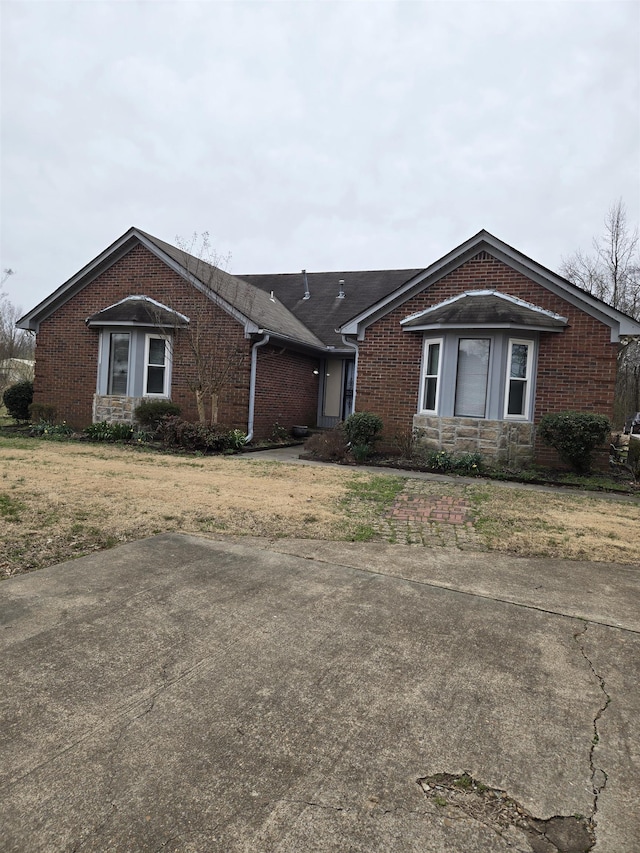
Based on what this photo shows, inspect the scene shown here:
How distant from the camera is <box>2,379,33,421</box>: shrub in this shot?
16859 mm

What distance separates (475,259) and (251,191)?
28127mm

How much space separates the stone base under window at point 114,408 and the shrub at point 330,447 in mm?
5394

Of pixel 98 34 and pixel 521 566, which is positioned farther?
pixel 98 34

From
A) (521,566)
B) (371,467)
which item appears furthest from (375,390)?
(521,566)

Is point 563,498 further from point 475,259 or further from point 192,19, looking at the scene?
point 192,19

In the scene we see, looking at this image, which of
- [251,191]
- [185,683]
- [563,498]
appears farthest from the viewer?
[251,191]

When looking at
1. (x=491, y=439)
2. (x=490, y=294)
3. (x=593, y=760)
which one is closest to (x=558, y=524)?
(x=593, y=760)

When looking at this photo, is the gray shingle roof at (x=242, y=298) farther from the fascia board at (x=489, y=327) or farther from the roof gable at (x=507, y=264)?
the fascia board at (x=489, y=327)

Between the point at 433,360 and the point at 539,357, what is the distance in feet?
7.66

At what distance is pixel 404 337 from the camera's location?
1300 centimetres

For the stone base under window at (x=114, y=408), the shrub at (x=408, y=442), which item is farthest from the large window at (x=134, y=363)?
the shrub at (x=408, y=442)

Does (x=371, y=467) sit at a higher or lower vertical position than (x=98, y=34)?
lower

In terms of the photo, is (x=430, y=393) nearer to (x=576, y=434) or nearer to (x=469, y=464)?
(x=469, y=464)

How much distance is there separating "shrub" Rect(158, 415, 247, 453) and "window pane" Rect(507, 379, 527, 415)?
Result: 6.51 m
